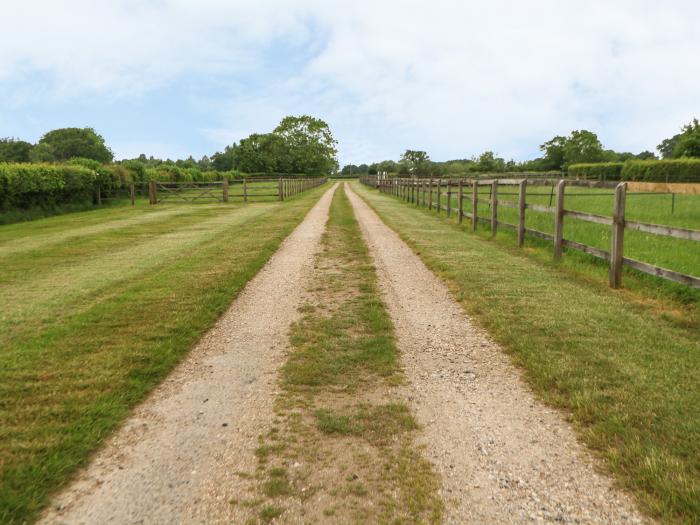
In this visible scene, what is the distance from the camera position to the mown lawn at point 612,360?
106 inches

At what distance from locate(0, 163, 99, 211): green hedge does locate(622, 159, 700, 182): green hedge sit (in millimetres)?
40346

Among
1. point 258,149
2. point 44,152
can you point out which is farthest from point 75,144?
A: point 258,149

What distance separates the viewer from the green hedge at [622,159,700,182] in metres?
40.7

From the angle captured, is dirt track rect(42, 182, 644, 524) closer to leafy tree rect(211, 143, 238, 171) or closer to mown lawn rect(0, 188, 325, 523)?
mown lawn rect(0, 188, 325, 523)

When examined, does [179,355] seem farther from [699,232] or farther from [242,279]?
[699,232]

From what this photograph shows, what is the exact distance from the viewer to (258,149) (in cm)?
9800

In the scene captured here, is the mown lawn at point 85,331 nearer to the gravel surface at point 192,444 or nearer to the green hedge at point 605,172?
the gravel surface at point 192,444

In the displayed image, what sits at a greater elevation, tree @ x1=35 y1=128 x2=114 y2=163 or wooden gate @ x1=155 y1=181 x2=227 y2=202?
tree @ x1=35 y1=128 x2=114 y2=163

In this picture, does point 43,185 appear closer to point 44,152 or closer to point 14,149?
point 44,152

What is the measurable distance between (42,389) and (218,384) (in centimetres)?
132

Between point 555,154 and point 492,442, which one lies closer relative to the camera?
point 492,442

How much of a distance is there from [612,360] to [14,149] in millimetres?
132856

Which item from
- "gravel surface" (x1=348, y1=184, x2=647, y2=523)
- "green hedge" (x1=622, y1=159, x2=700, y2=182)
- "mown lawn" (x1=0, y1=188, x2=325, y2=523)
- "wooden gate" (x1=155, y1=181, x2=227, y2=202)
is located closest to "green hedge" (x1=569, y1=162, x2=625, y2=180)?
"green hedge" (x1=622, y1=159, x2=700, y2=182)

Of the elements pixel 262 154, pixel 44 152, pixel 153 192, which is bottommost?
pixel 153 192
